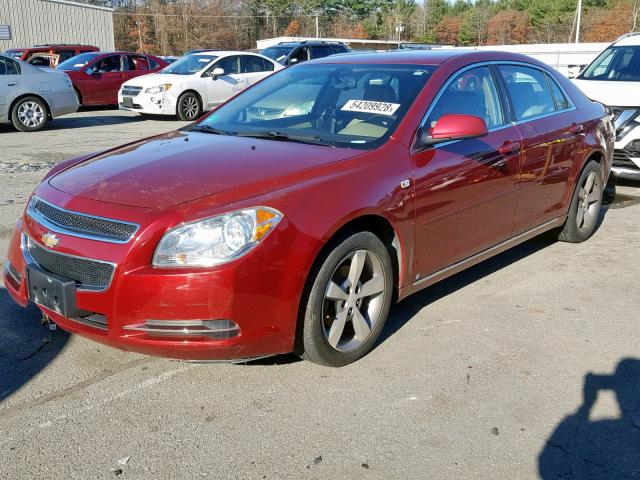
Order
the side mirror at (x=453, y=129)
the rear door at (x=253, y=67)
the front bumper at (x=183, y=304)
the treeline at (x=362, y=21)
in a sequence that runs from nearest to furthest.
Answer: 1. the front bumper at (x=183, y=304)
2. the side mirror at (x=453, y=129)
3. the rear door at (x=253, y=67)
4. the treeline at (x=362, y=21)

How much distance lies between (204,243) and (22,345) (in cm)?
150

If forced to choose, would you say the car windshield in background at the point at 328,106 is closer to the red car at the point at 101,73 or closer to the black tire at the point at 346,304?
the black tire at the point at 346,304

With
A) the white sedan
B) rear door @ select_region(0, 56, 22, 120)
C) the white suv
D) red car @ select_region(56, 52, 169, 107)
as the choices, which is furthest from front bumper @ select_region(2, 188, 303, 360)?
red car @ select_region(56, 52, 169, 107)

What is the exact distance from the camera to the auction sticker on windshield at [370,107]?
401cm

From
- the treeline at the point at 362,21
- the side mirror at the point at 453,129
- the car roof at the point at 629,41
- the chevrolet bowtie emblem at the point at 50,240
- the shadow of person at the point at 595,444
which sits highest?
the treeline at the point at 362,21

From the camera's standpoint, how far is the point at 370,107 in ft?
13.5

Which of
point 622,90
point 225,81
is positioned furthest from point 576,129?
point 225,81

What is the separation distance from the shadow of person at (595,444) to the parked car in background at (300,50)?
16.3 m

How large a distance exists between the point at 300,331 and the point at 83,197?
A: 4.08 ft

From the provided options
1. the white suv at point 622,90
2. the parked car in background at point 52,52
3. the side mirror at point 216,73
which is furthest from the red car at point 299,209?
the parked car in background at point 52,52

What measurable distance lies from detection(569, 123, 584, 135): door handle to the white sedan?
33.6ft

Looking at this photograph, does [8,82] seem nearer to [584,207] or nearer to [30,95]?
[30,95]

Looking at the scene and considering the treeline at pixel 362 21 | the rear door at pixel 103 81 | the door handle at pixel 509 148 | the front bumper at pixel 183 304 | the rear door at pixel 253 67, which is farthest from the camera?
the treeline at pixel 362 21

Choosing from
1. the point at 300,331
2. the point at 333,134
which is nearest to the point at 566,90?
the point at 333,134
